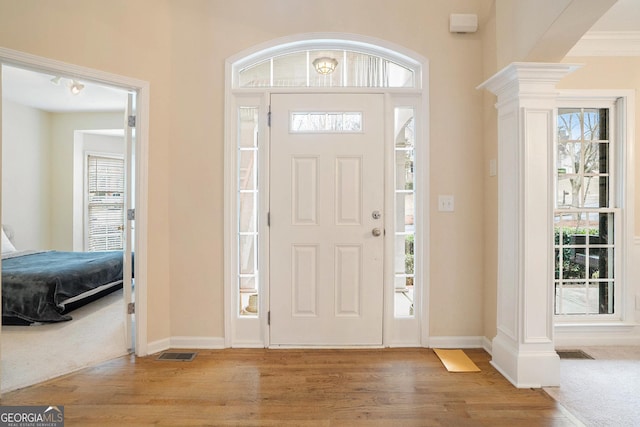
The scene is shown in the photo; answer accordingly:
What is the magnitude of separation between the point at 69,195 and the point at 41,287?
3.01 meters

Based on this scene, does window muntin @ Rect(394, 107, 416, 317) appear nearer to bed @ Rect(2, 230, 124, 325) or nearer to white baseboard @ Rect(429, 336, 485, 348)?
white baseboard @ Rect(429, 336, 485, 348)

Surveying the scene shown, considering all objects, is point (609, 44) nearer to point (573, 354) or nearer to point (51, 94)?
point (573, 354)

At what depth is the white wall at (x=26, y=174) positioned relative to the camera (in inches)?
208

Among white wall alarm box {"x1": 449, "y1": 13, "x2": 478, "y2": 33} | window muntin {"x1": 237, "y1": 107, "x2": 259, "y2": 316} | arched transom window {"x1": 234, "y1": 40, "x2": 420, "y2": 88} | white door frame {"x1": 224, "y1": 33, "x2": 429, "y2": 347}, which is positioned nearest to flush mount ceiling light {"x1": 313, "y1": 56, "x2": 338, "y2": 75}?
arched transom window {"x1": 234, "y1": 40, "x2": 420, "y2": 88}

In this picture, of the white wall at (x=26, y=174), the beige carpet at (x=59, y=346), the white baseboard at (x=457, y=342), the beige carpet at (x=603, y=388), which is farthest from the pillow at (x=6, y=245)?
the beige carpet at (x=603, y=388)

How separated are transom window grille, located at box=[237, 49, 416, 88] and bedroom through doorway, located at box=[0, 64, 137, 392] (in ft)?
3.30

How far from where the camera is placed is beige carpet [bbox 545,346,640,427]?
200 centimetres

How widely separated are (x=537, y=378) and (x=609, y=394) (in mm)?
406

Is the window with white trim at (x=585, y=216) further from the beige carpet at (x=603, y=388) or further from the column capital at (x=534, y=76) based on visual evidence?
the column capital at (x=534, y=76)

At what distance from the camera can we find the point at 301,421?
76.7 inches

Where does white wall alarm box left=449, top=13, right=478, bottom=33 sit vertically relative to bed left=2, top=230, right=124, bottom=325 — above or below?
above

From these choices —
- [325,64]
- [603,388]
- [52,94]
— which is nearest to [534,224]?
[603,388]

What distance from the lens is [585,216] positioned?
10.2 feet

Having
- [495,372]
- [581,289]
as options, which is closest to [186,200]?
[495,372]
